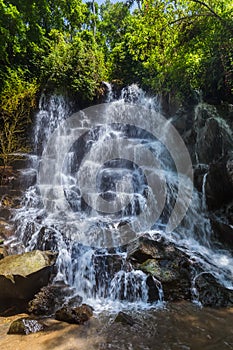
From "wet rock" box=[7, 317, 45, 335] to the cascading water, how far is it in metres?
1.30

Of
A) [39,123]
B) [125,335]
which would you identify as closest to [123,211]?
[125,335]

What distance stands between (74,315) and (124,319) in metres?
0.84

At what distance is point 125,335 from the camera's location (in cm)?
372

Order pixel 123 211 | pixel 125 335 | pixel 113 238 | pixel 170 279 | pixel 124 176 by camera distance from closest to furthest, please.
Answer: pixel 125 335 → pixel 170 279 → pixel 113 238 → pixel 123 211 → pixel 124 176

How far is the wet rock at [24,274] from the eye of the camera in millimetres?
4871

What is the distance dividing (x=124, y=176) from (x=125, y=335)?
6110 mm

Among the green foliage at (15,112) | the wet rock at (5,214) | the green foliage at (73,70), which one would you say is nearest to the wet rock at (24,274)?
the wet rock at (5,214)

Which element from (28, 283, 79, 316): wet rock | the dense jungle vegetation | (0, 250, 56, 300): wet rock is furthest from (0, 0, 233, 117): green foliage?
(28, 283, 79, 316): wet rock

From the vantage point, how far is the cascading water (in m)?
5.55

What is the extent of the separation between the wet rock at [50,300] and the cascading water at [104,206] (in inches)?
13.8

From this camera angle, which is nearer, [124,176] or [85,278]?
[85,278]

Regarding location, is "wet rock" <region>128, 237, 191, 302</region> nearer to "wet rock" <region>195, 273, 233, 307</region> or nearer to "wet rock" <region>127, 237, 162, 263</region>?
"wet rock" <region>127, 237, 162, 263</region>

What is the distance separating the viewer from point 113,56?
17.3 m

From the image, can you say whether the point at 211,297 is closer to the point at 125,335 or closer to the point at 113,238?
the point at 125,335
